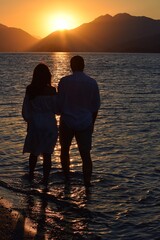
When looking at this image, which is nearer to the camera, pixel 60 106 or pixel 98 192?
pixel 60 106

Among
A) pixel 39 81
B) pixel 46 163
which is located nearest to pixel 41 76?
pixel 39 81

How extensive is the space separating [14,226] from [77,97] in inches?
94.2

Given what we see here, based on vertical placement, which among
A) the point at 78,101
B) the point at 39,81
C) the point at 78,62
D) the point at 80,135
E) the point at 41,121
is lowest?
the point at 80,135

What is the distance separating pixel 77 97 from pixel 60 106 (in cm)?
31

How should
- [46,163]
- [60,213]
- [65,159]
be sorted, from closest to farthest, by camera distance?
[60,213], [46,163], [65,159]

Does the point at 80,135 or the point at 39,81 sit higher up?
the point at 39,81

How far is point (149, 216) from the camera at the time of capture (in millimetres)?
6977

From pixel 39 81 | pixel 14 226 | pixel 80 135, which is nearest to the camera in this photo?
pixel 14 226

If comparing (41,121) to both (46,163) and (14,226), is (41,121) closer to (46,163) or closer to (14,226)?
(46,163)

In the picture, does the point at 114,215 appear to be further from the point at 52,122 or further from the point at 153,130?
the point at 153,130

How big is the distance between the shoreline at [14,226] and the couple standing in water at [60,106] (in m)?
1.33

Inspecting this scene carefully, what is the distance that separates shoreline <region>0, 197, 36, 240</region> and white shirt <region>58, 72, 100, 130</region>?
1702 mm

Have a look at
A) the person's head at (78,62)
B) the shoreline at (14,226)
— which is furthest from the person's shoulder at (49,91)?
the shoreline at (14,226)

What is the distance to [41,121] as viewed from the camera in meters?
7.54
